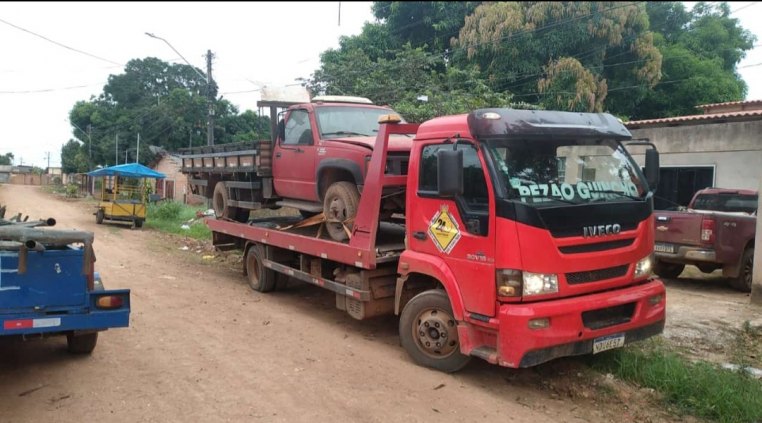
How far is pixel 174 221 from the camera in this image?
2227 cm

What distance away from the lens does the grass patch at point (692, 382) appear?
4.30 m

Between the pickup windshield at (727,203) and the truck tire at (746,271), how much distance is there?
45.2 inches

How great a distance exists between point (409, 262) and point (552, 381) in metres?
1.71

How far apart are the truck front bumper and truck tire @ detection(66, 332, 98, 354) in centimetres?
364

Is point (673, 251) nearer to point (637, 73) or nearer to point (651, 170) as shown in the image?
point (651, 170)

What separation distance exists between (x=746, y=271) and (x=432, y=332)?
21.6ft

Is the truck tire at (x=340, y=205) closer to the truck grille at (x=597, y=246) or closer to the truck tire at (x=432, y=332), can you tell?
the truck tire at (x=432, y=332)

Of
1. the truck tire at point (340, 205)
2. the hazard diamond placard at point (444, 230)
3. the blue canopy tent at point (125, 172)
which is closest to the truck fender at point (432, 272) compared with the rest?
the hazard diamond placard at point (444, 230)

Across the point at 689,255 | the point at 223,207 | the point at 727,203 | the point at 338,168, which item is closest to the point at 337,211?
the point at 338,168

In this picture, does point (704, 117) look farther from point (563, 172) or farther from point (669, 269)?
point (563, 172)

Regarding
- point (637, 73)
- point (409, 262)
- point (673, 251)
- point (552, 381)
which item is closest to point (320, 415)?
point (409, 262)

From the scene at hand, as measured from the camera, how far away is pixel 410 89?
20000 mm

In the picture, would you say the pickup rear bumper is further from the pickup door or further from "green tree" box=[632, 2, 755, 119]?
"green tree" box=[632, 2, 755, 119]

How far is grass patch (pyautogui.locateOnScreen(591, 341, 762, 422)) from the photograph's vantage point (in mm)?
4300
